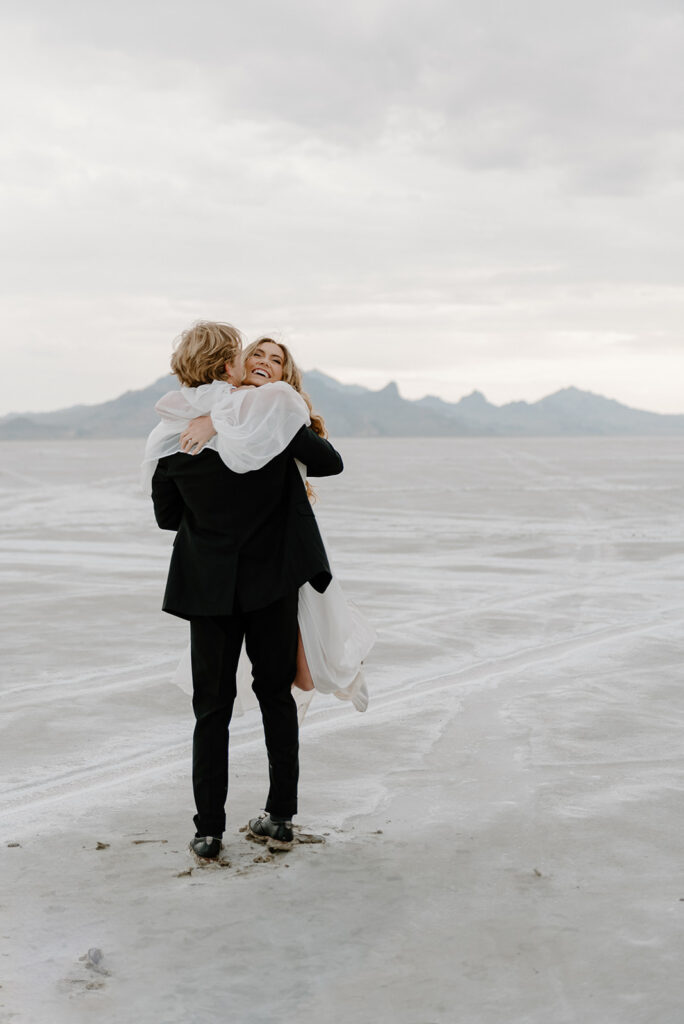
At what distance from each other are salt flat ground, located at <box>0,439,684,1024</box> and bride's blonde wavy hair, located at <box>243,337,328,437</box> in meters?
1.53

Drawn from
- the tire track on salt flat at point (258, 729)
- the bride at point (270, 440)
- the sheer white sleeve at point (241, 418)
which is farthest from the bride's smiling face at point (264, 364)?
the tire track on salt flat at point (258, 729)

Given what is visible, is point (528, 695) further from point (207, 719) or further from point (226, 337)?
point (226, 337)

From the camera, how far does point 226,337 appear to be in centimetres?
391

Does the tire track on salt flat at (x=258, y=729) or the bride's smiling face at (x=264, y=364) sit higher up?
the bride's smiling face at (x=264, y=364)

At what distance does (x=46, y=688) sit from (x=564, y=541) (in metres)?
10.2

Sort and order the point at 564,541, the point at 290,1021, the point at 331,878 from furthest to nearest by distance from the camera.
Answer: the point at 564,541, the point at 331,878, the point at 290,1021

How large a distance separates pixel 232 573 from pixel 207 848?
0.97 m

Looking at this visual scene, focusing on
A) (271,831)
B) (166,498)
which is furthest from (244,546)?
(271,831)

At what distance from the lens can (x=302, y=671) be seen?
4.16m

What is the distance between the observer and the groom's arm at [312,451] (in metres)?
3.91

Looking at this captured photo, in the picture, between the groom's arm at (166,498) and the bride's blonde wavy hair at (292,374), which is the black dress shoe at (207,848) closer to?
the groom's arm at (166,498)

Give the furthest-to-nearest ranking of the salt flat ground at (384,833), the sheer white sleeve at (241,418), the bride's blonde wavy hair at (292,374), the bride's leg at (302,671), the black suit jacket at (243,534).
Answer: the bride's leg at (302,671) < the bride's blonde wavy hair at (292,374) < the black suit jacket at (243,534) < the sheer white sleeve at (241,418) < the salt flat ground at (384,833)

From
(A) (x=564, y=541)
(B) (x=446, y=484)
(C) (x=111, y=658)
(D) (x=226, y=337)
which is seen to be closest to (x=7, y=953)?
(D) (x=226, y=337)

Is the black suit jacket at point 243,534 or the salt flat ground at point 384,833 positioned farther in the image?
the black suit jacket at point 243,534
